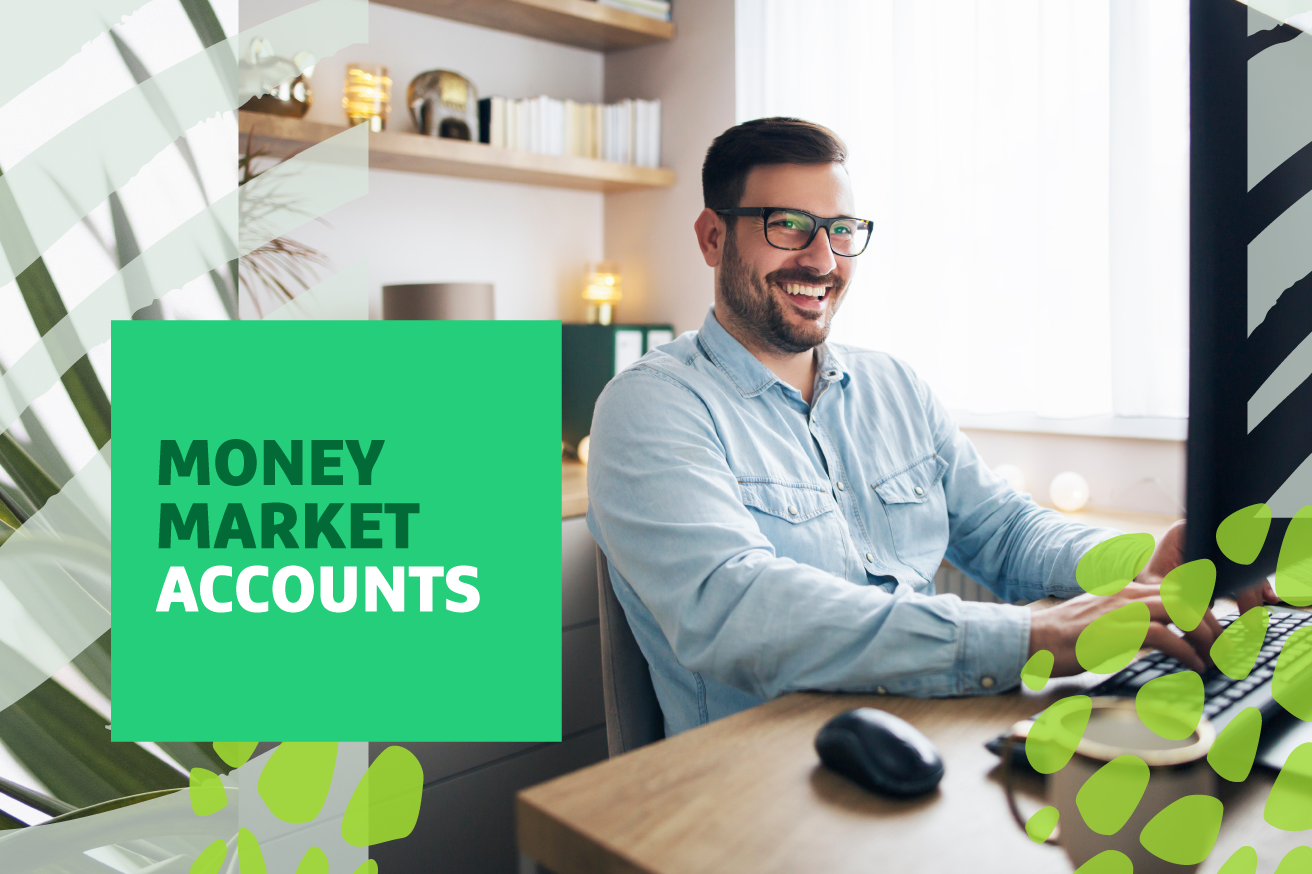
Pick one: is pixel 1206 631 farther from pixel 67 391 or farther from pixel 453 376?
pixel 453 376

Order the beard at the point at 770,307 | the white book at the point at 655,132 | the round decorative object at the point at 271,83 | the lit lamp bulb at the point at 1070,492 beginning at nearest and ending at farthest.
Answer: the beard at the point at 770,307, the lit lamp bulb at the point at 1070,492, the round decorative object at the point at 271,83, the white book at the point at 655,132

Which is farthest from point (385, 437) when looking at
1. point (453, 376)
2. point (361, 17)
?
point (361, 17)

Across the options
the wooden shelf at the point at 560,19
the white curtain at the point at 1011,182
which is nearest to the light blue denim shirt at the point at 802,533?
the white curtain at the point at 1011,182

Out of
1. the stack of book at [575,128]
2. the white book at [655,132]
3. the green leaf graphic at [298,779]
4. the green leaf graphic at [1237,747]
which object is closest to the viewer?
the green leaf graphic at [1237,747]

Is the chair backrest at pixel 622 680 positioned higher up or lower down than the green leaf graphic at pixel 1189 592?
lower down

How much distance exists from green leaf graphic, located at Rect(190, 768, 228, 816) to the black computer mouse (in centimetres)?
105

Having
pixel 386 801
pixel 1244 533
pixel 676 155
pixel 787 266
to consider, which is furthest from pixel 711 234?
pixel 676 155

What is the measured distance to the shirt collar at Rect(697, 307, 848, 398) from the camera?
1.24m

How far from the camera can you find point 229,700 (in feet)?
5.22

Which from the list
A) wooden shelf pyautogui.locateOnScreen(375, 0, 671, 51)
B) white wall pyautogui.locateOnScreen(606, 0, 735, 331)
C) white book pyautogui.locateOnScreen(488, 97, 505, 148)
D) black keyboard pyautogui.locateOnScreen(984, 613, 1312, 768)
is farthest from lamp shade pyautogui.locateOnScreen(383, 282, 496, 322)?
black keyboard pyautogui.locateOnScreen(984, 613, 1312, 768)

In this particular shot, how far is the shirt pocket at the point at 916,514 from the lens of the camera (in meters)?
1.24

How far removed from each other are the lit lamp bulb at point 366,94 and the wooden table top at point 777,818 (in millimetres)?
2059

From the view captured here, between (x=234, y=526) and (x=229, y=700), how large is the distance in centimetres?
32

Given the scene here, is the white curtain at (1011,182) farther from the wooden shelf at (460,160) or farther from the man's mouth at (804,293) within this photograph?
the man's mouth at (804,293)
